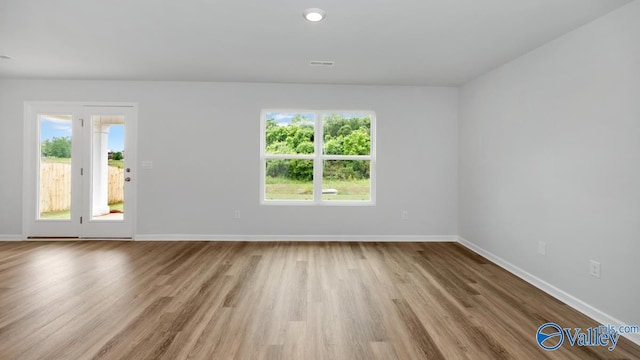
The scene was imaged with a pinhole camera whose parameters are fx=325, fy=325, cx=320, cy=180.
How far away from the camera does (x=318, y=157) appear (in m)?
5.21

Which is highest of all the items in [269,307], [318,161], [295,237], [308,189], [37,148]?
[37,148]

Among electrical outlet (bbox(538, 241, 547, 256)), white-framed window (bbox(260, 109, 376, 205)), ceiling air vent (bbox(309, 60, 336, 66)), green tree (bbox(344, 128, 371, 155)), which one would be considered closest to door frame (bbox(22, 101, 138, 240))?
white-framed window (bbox(260, 109, 376, 205))

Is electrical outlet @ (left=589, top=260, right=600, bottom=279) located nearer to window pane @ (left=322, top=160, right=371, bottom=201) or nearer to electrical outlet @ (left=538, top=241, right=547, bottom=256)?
electrical outlet @ (left=538, top=241, right=547, bottom=256)

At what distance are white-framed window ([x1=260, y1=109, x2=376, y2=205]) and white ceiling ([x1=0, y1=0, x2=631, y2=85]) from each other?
81 cm

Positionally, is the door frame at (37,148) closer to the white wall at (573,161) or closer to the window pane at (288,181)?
the window pane at (288,181)

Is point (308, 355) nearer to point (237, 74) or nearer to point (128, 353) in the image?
point (128, 353)

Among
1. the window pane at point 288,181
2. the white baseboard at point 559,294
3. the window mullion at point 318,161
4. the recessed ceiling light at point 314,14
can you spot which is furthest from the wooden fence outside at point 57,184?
the white baseboard at point 559,294

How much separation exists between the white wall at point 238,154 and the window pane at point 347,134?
201 millimetres

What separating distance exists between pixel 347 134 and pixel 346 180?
744 mm

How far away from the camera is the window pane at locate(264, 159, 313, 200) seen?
17.0 feet

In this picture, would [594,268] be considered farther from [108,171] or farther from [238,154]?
[108,171]

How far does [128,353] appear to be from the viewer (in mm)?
2027

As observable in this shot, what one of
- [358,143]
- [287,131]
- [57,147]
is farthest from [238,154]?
[57,147]

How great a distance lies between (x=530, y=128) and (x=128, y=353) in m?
→ 4.05
